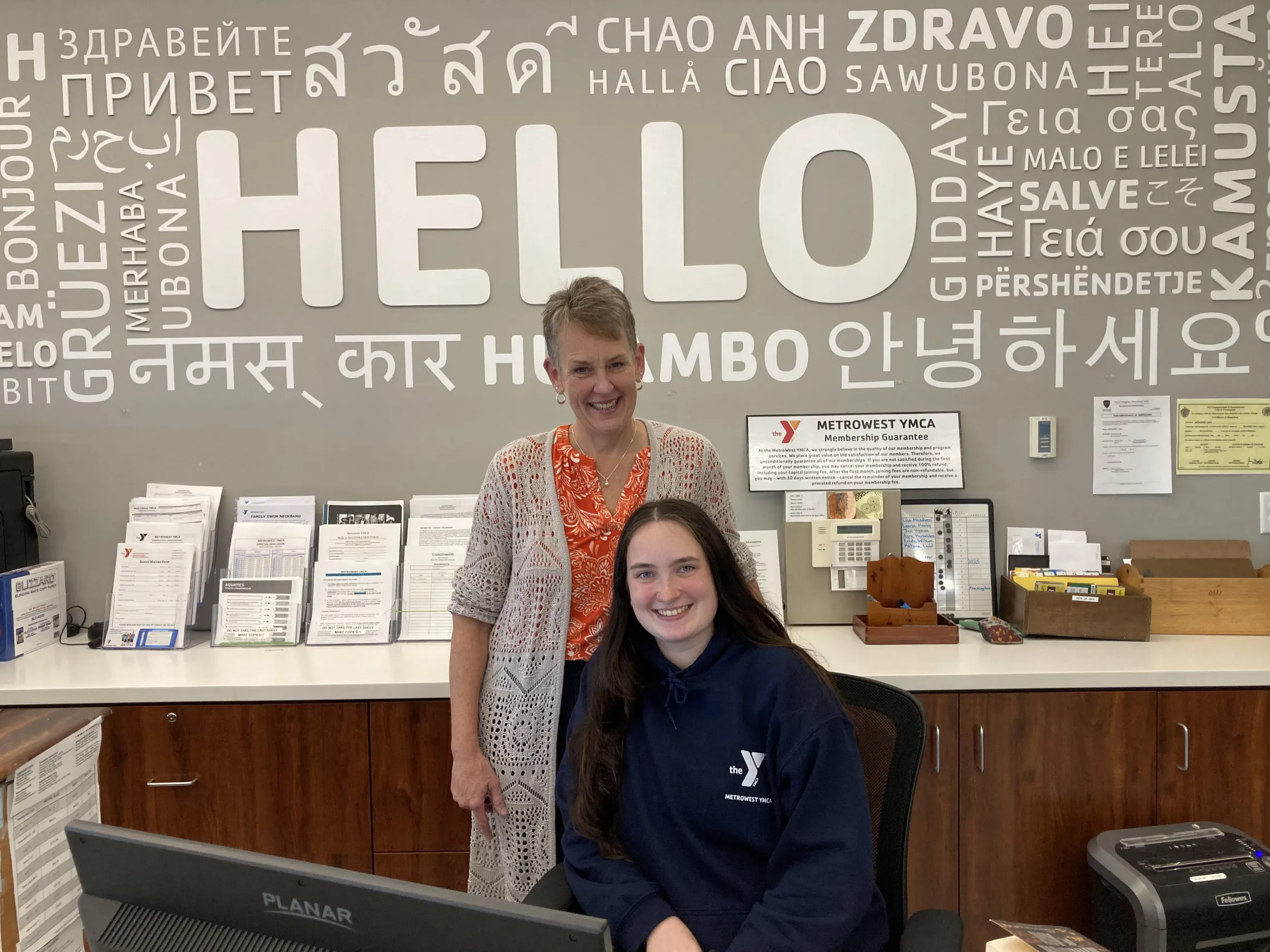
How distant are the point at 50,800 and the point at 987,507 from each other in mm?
2338

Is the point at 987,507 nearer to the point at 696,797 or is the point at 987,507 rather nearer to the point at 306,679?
the point at 696,797

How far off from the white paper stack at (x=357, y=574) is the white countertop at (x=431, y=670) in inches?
2.9

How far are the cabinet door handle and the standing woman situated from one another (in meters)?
0.84

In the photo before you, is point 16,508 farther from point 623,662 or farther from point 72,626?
point 623,662

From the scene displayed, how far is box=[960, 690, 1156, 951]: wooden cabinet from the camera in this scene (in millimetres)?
1990

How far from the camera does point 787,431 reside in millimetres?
2531

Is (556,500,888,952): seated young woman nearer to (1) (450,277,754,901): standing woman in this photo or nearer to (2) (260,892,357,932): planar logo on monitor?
(1) (450,277,754,901): standing woman

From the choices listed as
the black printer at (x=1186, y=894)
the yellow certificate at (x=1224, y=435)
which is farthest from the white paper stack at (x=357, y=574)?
the yellow certificate at (x=1224, y=435)

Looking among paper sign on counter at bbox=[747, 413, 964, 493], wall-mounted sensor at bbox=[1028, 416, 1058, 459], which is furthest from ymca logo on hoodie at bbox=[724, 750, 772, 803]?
wall-mounted sensor at bbox=[1028, 416, 1058, 459]

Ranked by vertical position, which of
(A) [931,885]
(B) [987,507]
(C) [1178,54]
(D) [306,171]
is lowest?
(A) [931,885]

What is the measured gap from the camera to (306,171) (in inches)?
98.1

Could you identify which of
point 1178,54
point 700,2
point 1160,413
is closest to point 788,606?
point 1160,413

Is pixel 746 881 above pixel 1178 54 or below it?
below

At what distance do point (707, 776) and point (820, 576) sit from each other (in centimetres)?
130
